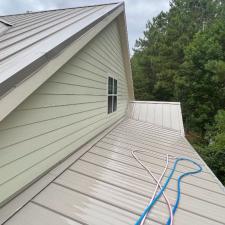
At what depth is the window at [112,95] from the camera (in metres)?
6.99

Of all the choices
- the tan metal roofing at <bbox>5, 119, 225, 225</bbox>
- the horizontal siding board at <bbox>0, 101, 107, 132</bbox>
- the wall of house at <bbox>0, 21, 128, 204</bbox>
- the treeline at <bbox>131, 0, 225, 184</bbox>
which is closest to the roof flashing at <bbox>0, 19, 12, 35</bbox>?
the wall of house at <bbox>0, 21, 128, 204</bbox>

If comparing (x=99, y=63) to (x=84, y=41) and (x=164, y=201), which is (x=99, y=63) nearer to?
(x=84, y=41)

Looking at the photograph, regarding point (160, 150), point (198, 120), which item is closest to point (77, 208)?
point (160, 150)

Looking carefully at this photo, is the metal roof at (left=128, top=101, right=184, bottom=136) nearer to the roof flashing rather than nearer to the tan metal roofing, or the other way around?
the tan metal roofing

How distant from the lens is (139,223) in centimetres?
223

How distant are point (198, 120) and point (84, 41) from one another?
59.8 ft

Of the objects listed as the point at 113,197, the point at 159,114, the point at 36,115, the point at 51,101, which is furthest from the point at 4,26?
the point at 159,114

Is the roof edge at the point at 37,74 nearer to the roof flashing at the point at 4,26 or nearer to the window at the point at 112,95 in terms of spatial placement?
the roof flashing at the point at 4,26

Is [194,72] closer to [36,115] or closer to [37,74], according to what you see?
[36,115]

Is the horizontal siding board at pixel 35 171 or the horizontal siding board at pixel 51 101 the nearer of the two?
the horizontal siding board at pixel 35 171

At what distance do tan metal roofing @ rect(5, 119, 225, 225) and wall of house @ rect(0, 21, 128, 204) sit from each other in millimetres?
302

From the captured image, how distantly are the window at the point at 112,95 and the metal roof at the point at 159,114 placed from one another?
2452 millimetres

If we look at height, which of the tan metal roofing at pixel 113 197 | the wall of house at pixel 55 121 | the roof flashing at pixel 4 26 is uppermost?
the roof flashing at pixel 4 26

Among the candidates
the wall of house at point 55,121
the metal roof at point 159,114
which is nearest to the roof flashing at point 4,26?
the wall of house at point 55,121
